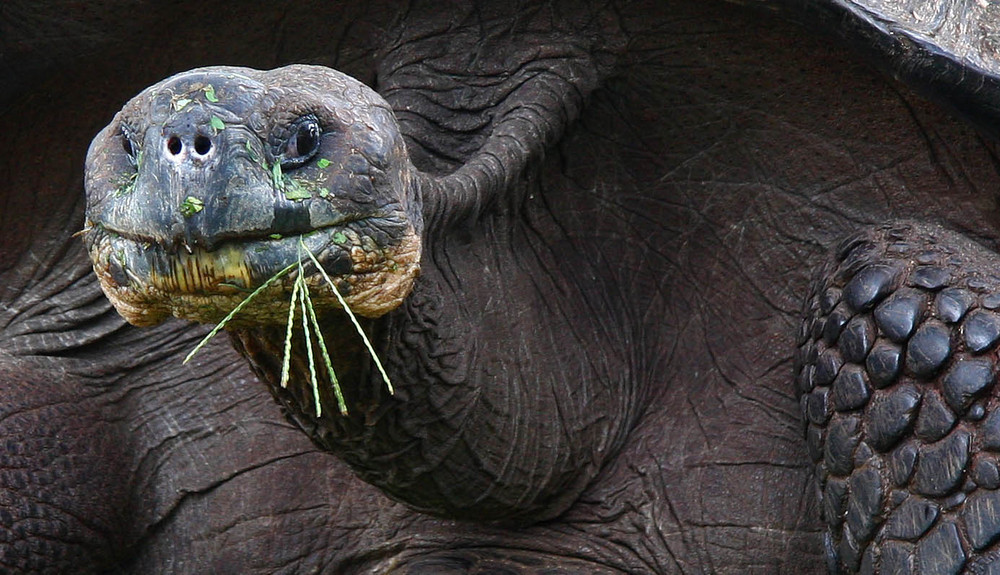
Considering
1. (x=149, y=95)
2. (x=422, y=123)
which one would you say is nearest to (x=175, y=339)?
(x=422, y=123)

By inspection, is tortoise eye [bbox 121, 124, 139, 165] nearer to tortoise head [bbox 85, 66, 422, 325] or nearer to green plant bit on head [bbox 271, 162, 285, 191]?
tortoise head [bbox 85, 66, 422, 325]

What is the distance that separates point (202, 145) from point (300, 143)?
0.13 m

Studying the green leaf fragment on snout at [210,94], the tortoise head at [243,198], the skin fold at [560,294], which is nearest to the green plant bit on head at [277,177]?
the tortoise head at [243,198]

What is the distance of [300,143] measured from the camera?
1.73 metres

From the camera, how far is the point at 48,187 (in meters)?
2.97

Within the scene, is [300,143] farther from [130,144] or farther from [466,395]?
[466,395]

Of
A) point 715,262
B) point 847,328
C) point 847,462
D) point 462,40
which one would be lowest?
point 847,462

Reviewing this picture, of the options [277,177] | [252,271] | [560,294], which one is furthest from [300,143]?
[560,294]

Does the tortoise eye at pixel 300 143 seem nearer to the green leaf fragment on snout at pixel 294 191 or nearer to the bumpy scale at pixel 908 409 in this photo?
the green leaf fragment on snout at pixel 294 191

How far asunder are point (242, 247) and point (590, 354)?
1.02m

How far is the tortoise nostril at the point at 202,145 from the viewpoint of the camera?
A: 1.65 meters

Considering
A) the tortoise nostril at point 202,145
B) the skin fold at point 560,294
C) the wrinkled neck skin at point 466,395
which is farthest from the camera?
the skin fold at point 560,294

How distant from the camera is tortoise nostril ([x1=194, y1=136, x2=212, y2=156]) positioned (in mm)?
1654

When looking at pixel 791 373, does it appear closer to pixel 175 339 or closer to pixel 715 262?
pixel 715 262
